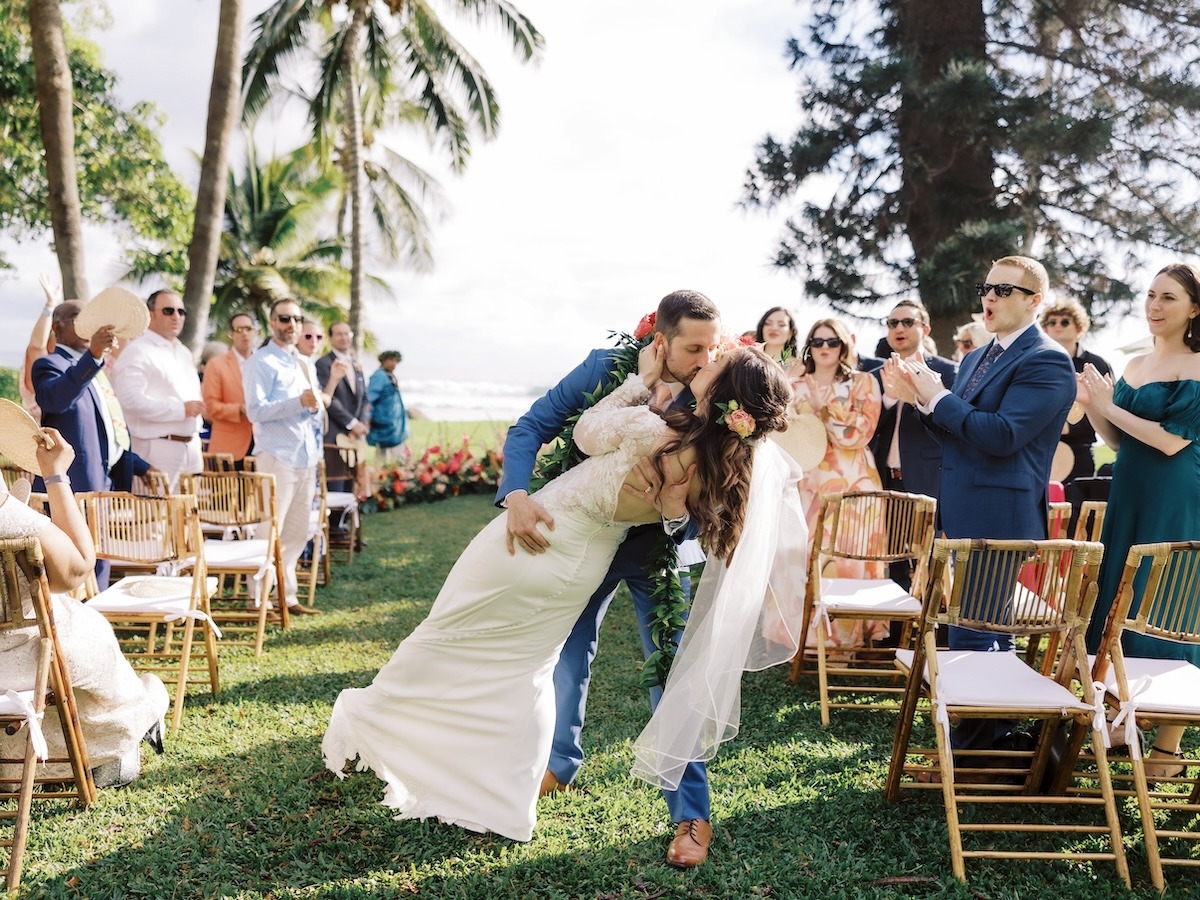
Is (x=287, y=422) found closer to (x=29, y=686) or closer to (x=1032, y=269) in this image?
(x=29, y=686)

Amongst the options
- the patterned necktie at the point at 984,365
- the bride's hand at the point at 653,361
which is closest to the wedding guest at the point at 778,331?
the patterned necktie at the point at 984,365

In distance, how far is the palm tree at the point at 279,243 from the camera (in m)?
27.1

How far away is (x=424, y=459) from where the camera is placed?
14156 mm

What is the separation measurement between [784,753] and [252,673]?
10.5 feet

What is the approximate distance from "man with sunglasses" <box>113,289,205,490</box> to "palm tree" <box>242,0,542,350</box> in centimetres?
1051

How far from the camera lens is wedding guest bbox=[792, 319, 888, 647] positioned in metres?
5.78

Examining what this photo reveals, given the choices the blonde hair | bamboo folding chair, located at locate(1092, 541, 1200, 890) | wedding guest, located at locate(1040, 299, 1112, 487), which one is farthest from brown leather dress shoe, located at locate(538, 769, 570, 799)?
wedding guest, located at locate(1040, 299, 1112, 487)

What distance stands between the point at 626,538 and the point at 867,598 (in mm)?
2040

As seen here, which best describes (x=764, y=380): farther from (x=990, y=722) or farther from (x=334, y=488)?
(x=334, y=488)

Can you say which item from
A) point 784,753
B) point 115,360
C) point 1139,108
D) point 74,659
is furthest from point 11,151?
A: point 1139,108

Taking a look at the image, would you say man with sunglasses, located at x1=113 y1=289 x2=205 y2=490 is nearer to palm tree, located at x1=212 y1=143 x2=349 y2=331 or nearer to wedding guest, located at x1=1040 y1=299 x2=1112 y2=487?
wedding guest, located at x1=1040 y1=299 x2=1112 y2=487

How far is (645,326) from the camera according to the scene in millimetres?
3338

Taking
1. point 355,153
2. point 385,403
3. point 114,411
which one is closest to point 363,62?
point 355,153

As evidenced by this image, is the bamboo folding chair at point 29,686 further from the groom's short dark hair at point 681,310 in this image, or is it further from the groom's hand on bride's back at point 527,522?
the groom's short dark hair at point 681,310
